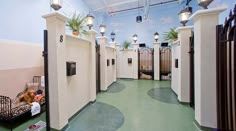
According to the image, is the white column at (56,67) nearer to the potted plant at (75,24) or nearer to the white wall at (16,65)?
the potted plant at (75,24)

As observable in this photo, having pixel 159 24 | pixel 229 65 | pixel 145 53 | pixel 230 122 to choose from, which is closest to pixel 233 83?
pixel 229 65

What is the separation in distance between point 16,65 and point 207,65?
4.06 meters

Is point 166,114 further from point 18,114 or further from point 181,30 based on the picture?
point 18,114

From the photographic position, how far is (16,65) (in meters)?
3.20

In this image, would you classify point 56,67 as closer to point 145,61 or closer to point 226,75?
point 226,75

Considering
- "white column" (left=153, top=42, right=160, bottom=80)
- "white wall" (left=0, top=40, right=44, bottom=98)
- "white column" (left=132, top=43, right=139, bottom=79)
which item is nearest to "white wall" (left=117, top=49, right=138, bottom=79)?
"white column" (left=132, top=43, right=139, bottom=79)

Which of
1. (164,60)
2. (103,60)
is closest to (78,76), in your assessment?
(103,60)

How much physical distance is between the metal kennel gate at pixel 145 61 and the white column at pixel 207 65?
5.62m

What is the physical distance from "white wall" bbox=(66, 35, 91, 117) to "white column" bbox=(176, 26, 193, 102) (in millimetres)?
2505

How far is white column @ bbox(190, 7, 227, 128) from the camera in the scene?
7.05 feet

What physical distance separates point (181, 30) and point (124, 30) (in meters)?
6.48

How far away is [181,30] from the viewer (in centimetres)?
350

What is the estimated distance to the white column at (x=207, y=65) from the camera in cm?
215

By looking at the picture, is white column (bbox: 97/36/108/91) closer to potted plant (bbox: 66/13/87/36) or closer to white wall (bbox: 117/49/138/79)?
potted plant (bbox: 66/13/87/36)
